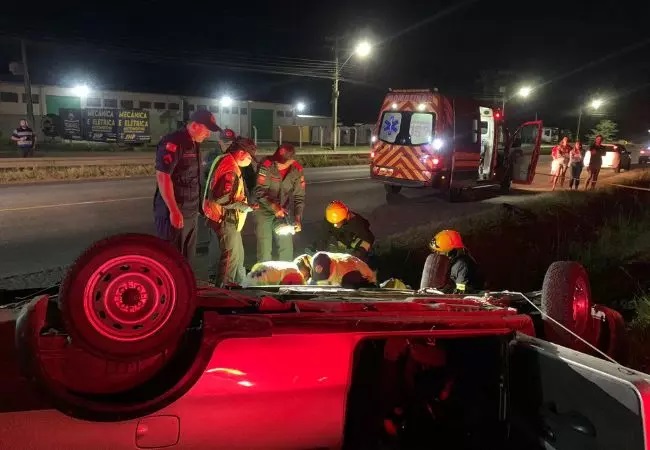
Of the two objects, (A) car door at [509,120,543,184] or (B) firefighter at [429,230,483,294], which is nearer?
(B) firefighter at [429,230,483,294]

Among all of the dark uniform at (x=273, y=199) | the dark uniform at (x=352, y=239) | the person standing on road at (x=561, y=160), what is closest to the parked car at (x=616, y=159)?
the person standing on road at (x=561, y=160)

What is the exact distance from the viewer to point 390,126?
44.8ft

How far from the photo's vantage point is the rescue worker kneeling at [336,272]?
465 cm

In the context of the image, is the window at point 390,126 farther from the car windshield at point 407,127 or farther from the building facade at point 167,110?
the building facade at point 167,110

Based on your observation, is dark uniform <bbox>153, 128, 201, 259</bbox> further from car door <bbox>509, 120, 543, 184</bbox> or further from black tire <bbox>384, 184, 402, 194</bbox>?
car door <bbox>509, 120, 543, 184</bbox>

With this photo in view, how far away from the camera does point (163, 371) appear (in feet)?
6.02

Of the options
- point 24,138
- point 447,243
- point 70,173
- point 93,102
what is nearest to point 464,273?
point 447,243

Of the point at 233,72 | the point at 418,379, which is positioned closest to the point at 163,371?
the point at 418,379

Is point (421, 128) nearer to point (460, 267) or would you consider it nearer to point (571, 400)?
point (460, 267)

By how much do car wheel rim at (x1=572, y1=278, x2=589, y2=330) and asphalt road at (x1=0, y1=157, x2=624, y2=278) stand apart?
523 centimetres

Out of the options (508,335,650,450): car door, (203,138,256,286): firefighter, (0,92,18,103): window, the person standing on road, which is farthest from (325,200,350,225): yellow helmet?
(0,92,18,103): window

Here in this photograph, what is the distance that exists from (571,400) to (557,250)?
602 centimetres

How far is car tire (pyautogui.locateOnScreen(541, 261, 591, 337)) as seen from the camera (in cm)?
267

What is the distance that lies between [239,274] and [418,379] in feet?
11.3
